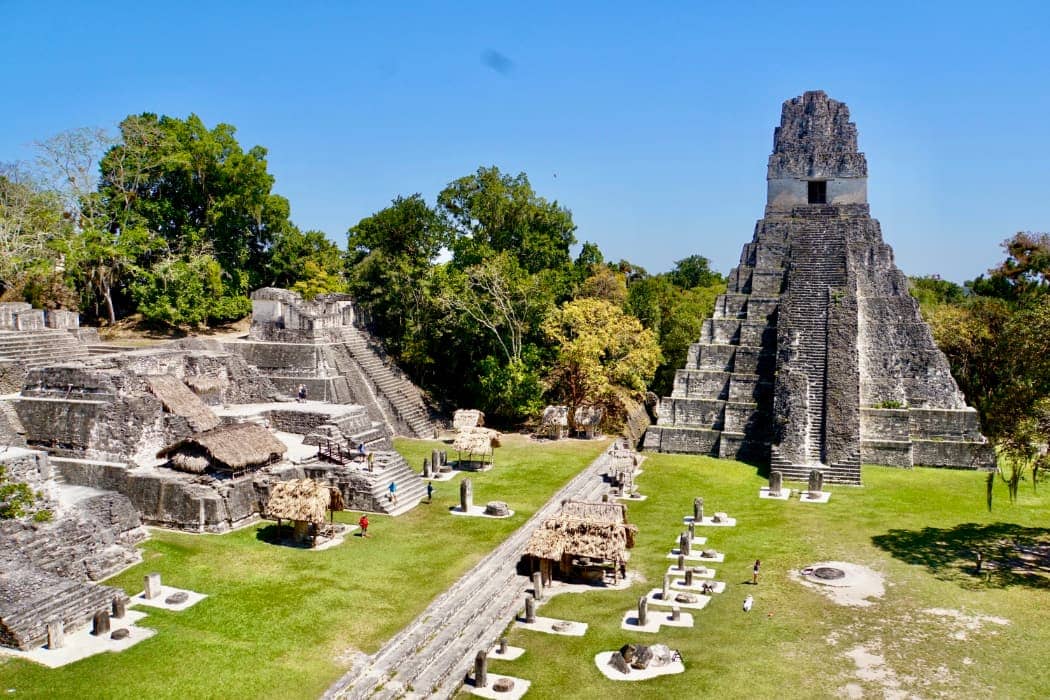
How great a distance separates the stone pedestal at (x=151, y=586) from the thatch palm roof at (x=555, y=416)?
769 inches

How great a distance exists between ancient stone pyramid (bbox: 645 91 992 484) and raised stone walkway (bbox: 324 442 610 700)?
12968 millimetres

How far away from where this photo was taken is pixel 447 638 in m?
15.7

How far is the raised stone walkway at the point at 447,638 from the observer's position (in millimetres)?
13844

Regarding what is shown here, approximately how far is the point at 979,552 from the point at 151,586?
19.5 metres

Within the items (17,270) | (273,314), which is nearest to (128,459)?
(273,314)

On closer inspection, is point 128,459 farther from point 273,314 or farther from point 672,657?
point 672,657

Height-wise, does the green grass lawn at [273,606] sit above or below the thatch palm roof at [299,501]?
below

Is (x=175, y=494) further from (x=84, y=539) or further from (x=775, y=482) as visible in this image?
(x=775, y=482)

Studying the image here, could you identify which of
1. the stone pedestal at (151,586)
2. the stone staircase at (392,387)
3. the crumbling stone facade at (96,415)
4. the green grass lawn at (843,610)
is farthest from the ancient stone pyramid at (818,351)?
the stone pedestal at (151,586)

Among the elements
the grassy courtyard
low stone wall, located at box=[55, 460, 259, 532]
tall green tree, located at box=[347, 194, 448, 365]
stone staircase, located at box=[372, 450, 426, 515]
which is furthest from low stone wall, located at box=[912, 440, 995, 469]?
low stone wall, located at box=[55, 460, 259, 532]

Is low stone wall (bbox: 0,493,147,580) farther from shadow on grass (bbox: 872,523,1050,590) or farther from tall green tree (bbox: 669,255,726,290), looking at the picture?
tall green tree (bbox: 669,255,726,290)

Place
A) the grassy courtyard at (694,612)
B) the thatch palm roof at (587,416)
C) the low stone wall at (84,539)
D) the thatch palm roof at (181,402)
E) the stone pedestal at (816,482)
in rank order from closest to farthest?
the grassy courtyard at (694,612) → the low stone wall at (84,539) → the thatch palm roof at (181,402) → the stone pedestal at (816,482) → the thatch palm roof at (587,416)

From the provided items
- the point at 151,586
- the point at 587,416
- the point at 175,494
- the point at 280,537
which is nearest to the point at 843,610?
the point at 280,537

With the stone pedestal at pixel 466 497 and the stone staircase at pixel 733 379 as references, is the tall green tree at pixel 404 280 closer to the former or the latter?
the stone staircase at pixel 733 379
